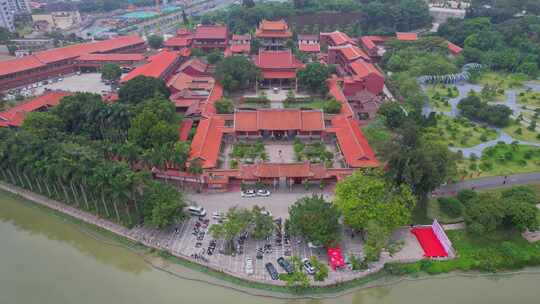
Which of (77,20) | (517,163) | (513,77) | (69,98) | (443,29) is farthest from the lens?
(77,20)

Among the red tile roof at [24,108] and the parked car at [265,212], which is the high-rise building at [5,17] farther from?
the parked car at [265,212]

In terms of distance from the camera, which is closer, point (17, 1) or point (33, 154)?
point (33, 154)

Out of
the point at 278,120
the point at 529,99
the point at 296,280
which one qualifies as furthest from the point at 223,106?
the point at 529,99

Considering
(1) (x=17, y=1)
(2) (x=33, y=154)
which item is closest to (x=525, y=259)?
(2) (x=33, y=154)

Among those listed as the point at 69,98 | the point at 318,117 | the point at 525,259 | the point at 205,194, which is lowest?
the point at 525,259

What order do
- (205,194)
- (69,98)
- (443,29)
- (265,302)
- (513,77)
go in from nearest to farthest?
(265,302)
(205,194)
(69,98)
(513,77)
(443,29)

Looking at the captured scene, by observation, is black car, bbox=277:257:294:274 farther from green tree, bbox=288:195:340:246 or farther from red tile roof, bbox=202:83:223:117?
red tile roof, bbox=202:83:223:117

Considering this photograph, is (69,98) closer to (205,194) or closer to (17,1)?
(205,194)
